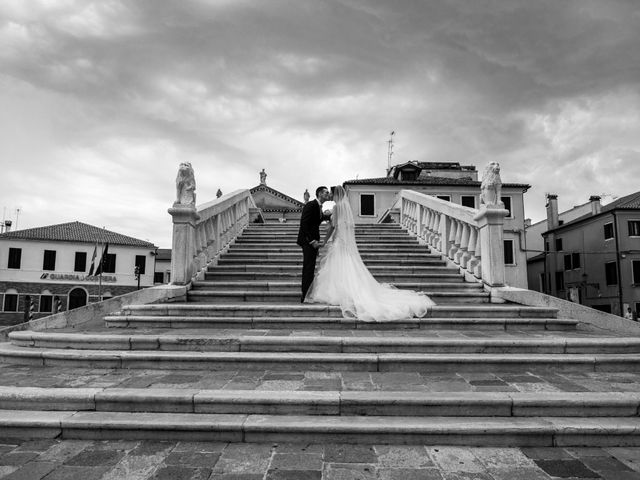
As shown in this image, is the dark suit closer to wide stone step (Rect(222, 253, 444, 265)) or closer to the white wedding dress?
the white wedding dress

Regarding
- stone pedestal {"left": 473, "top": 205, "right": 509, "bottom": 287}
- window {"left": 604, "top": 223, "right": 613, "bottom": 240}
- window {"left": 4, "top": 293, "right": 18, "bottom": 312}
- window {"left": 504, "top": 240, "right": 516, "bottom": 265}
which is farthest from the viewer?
window {"left": 4, "top": 293, "right": 18, "bottom": 312}

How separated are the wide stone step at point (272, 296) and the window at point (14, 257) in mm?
35277

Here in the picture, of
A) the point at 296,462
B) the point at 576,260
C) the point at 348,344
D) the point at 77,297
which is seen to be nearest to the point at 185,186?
the point at 348,344

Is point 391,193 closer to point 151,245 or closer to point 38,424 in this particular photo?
point 151,245

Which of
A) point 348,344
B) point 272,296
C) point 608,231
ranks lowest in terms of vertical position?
point 348,344

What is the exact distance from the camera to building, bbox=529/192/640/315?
28891mm

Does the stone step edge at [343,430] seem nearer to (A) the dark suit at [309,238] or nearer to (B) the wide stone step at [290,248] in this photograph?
(A) the dark suit at [309,238]

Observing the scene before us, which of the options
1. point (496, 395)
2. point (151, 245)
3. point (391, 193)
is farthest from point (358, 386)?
point (151, 245)

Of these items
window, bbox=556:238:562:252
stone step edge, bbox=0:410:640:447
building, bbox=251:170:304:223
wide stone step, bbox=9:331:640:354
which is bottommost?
stone step edge, bbox=0:410:640:447

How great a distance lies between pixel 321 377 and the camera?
3912 millimetres

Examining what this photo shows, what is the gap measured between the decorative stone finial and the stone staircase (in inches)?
65.1

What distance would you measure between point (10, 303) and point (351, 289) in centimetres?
3737

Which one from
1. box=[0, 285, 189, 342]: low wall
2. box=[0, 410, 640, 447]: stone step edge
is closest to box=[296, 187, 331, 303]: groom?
box=[0, 285, 189, 342]: low wall

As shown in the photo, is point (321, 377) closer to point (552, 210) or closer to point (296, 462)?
point (296, 462)
